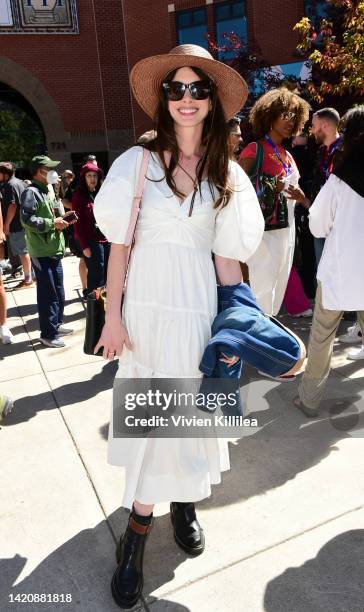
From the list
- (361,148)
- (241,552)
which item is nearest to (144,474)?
(241,552)

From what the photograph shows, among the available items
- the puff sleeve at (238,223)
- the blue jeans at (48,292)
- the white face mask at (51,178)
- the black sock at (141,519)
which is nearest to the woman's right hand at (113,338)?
the puff sleeve at (238,223)

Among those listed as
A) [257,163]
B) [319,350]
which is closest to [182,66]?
[257,163]

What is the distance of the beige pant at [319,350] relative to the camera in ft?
9.81

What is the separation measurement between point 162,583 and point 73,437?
1.34 metres

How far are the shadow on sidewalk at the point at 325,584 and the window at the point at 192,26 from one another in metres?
16.8

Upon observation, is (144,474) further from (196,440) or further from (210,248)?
(210,248)

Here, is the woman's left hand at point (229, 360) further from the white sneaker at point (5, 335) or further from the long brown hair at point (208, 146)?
the white sneaker at point (5, 335)

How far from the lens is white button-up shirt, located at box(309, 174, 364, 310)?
2.76 meters

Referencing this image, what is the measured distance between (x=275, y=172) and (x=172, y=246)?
7.09 feet

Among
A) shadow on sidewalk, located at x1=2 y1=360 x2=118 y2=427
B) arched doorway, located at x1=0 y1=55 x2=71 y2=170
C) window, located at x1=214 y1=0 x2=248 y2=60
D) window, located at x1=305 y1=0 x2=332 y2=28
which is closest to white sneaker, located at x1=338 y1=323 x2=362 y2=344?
shadow on sidewalk, located at x1=2 y1=360 x2=118 y2=427

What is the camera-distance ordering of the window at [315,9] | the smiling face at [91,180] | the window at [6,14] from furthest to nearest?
the window at [6,14] < the window at [315,9] < the smiling face at [91,180]

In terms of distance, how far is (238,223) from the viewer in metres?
1.94

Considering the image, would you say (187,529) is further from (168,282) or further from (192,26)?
(192,26)

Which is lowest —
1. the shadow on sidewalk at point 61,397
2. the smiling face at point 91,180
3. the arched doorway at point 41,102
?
the shadow on sidewalk at point 61,397
